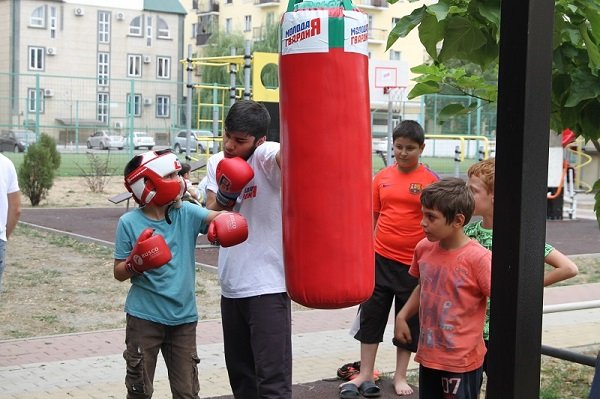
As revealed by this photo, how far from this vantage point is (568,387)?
22.1 feet

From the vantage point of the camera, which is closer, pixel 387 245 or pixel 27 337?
pixel 387 245

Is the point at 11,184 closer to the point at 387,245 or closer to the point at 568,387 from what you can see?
the point at 387,245

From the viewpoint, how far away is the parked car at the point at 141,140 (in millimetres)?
32000

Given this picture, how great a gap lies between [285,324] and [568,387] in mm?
2938

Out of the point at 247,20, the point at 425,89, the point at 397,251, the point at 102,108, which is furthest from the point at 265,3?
the point at 425,89

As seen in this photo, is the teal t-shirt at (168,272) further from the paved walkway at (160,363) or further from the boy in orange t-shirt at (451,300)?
the paved walkway at (160,363)

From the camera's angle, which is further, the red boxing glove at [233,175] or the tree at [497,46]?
the red boxing glove at [233,175]

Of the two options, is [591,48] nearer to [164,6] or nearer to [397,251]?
[397,251]

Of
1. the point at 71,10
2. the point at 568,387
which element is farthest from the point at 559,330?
the point at 71,10

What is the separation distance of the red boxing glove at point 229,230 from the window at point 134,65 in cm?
5786

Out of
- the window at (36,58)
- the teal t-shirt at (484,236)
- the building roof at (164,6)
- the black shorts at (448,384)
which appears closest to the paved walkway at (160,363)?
the teal t-shirt at (484,236)

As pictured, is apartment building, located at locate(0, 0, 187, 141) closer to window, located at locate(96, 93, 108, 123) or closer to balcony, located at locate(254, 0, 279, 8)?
window, located at locate(96, 93, 108, 123)

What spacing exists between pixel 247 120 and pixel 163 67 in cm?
5915

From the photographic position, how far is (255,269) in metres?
4.80
